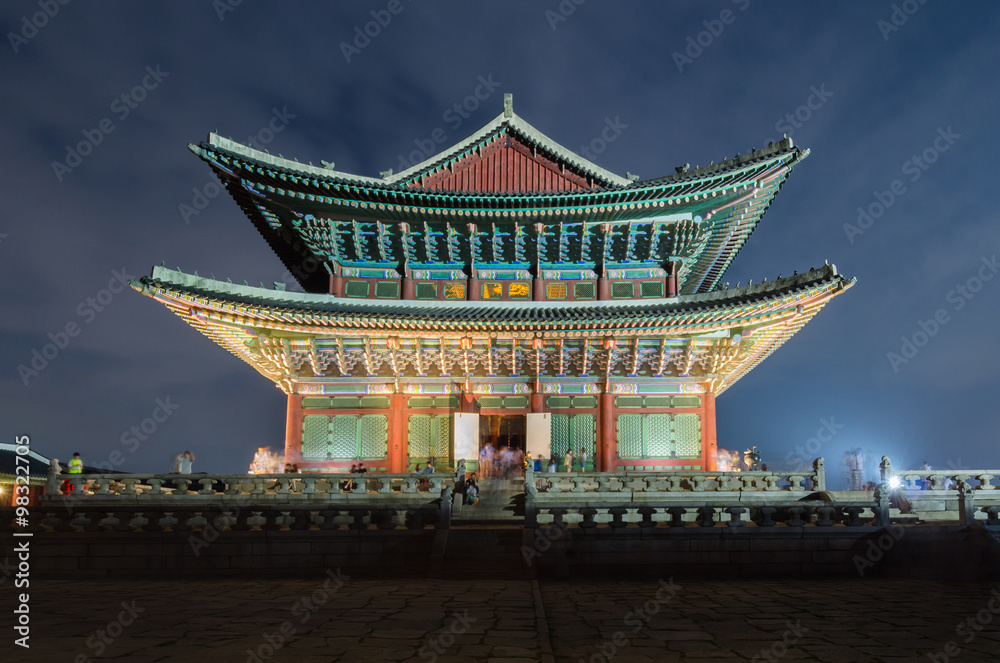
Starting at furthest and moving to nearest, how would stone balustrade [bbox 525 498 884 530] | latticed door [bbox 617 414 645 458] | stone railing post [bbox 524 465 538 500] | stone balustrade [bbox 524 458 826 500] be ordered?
1. latticed door [bbox 617 414 645 458]
2. stone balustrade [bbox 524 458 826 500]
3. stone railing post [bbox 524 465 538 500]
4. stone balustrade [bbox 525 498 884 530]

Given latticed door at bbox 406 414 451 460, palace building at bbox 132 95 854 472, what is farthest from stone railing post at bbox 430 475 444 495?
latticed door at bbox 406 414 451 460

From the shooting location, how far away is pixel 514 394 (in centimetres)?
2409

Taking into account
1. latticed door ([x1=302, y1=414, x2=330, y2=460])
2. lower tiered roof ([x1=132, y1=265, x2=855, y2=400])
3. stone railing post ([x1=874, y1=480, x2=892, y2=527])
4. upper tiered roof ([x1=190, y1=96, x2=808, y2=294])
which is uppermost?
upper tiered roof ([x1=190, y1=96, x2=808, y2=294])

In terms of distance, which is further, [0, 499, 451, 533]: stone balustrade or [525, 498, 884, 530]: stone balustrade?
[0, 499, 451, 533]: stone balustrade

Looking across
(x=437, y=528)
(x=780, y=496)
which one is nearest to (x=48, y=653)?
(x=437, y=528)

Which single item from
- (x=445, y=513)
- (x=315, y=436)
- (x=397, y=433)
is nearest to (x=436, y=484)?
(x=445, y=513)

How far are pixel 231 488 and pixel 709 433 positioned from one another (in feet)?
52.5

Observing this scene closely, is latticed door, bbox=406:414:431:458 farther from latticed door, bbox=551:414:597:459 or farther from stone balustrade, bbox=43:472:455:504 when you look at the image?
stone balustrade, bbox=43:472:455:504

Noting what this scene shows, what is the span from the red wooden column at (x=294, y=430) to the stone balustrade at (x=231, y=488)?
A: 15.0 ft

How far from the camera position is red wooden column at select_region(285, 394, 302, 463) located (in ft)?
75.4

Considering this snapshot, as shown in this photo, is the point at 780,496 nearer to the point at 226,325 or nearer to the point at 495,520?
the point at 495,520

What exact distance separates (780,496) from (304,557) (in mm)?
12783

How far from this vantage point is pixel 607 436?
76.5ft

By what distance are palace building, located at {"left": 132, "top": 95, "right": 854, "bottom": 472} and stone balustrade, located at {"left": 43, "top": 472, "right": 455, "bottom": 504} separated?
17.5ft
